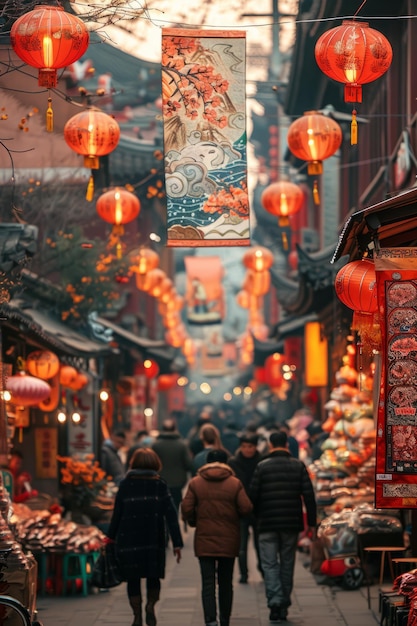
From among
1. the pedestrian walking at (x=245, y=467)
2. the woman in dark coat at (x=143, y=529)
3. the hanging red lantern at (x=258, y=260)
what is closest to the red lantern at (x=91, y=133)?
the woman in dark coat at (x=143, y=529)

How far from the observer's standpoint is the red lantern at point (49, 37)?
11742mm

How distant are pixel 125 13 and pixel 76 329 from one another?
44.6 feet

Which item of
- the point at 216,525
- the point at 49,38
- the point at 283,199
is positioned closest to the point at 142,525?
the point at 216,525

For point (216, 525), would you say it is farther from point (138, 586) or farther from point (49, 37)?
point (49, 37)

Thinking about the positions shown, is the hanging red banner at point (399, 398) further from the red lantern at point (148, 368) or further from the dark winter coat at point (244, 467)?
the red lantern at point (148, 368)

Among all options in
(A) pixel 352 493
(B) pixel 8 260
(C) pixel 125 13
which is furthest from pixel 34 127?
(A) pixel 352 493

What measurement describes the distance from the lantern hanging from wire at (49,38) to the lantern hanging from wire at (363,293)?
3.17 meters

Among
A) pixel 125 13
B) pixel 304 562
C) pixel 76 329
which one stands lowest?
pixel 304 562

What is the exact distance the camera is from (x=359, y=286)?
38.6 feet

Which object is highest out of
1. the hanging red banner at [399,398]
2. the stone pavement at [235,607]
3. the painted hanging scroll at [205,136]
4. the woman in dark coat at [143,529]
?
the painted hanging scroll at [205,136]

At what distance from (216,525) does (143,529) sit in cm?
78

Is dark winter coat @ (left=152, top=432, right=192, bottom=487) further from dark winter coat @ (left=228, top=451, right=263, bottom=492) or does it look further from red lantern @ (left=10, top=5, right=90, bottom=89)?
red lantern @ (left=10, top=5, right=90, bottom=89)

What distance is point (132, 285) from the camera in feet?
132

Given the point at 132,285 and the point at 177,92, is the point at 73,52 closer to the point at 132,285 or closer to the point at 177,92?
the point at 177,92
